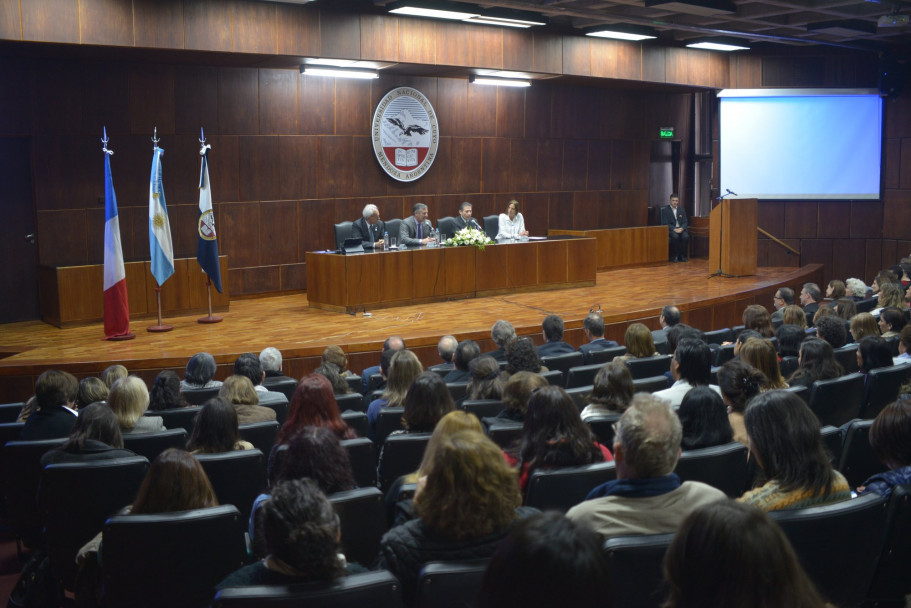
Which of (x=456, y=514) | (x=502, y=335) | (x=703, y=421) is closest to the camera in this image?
(x=456, y=514)

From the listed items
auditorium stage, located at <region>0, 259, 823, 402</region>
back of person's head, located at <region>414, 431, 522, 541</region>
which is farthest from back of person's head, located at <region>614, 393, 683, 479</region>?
auditorium stage, located at <region>0, 259, 823, 402</region>

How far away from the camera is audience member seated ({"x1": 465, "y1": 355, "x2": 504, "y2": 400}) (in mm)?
4477

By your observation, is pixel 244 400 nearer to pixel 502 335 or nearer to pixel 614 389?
pixel 614 389

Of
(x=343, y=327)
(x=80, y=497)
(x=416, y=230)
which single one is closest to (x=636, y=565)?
(x=80, y=497)

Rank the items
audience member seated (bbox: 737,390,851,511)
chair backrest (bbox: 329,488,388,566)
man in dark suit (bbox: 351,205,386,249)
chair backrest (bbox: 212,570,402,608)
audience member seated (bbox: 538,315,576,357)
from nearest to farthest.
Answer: chair backrest (bbox: 212,570,402,608), audience member seated (bbox: 737,390,851,511), chair backrest (bbox: 329,488,388,566), audience member seated (bbox: 538,315,576,357), man in dark suit (bbox: 351,205,386,249)

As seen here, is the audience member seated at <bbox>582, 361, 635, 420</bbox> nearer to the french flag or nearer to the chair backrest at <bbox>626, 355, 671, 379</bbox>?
the chair backrest at <bbox>626, 355, 671, 379</bbox>

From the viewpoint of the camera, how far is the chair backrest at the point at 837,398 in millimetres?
4426

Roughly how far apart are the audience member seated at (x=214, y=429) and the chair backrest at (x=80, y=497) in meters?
0.27

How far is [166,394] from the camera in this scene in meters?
4.56

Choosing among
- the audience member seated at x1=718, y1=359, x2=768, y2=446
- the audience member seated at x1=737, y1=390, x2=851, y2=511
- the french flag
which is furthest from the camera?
the french flag

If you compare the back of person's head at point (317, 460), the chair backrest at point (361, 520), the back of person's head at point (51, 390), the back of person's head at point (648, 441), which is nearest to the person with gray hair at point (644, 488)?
the back of person's head at point (648, 441)

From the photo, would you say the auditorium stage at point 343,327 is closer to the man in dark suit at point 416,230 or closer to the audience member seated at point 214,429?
the man in dark suit at point 416,230

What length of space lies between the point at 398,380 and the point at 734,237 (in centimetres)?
905

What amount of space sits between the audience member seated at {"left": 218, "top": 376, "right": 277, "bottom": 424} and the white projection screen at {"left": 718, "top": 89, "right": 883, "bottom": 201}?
1169cm
